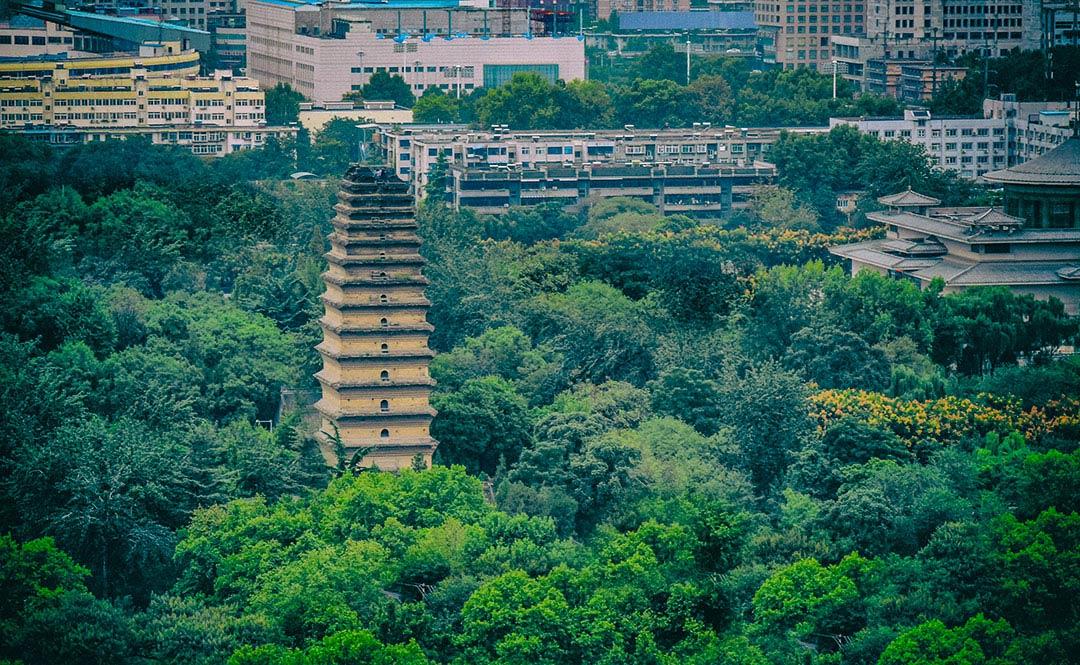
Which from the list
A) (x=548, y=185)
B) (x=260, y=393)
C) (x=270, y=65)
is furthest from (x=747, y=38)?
(x=260, y=393)

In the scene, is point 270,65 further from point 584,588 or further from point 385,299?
point 584,588

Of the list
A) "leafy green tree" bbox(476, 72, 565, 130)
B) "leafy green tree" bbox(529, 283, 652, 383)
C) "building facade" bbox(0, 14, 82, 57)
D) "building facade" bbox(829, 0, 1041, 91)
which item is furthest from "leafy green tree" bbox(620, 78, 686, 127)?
"leafy green tree" bbox(529, 283, 652, 383)

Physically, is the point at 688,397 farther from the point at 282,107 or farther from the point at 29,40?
the point at 29,40

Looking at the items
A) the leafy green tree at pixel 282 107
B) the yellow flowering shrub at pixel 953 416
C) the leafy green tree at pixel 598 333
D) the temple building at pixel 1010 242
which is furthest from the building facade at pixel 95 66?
the yellow flowering shrub at pixel 953 416

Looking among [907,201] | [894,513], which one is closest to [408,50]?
[907,201]

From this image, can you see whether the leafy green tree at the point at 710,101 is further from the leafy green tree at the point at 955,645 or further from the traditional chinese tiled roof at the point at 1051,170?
the leafy green tree at the point at 955,645

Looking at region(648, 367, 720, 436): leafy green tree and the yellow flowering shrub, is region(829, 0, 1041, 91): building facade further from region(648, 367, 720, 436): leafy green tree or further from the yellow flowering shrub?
the yellow flowering shrub
